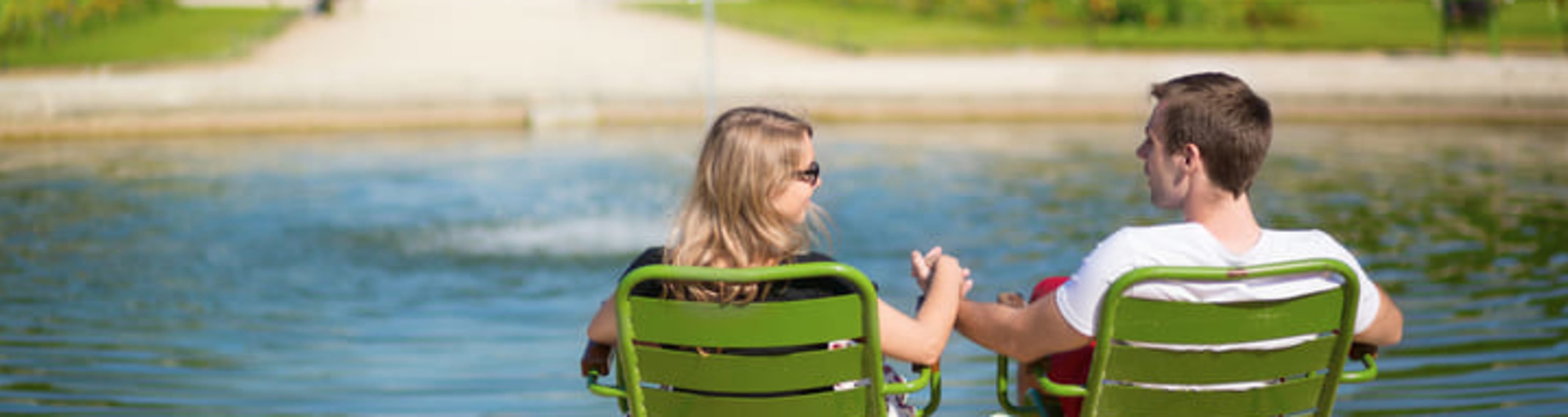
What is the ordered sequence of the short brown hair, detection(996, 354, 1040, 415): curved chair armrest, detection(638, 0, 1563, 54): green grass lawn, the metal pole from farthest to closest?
detection(638, 0, 1563, 54): green grass lawn < the metal pole < detection(996, 354, 1040, 415): curved chair armrest < the short brown hair

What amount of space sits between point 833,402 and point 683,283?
36 centimetres

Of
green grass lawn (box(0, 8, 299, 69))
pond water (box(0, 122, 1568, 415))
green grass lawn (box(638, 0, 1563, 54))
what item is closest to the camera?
pond water (box(0, 122, 1568, 415))

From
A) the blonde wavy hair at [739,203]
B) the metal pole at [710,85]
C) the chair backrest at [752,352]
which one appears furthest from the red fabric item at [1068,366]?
the metal pole at [710,85]

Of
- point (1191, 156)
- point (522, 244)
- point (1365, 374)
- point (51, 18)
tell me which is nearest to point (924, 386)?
point (1191, 156)

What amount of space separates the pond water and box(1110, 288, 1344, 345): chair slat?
2.98 feet

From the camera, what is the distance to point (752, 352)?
2932 mm

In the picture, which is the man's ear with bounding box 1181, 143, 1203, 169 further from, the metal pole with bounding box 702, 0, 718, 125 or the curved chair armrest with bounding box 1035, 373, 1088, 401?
the metal pole with bounding box 702, 0, 718, 125

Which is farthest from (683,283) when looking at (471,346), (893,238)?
(893,238)

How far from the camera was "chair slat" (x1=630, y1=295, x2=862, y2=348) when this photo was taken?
2.84 m

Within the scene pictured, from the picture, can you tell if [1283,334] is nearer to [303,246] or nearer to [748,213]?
[748,213]

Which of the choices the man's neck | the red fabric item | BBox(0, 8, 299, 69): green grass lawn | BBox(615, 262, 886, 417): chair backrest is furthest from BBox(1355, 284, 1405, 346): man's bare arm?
BBox(0, 8, 299, 69): green grass lawn

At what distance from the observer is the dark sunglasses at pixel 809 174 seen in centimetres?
292

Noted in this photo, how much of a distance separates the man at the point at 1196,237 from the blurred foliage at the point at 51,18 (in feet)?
79.0

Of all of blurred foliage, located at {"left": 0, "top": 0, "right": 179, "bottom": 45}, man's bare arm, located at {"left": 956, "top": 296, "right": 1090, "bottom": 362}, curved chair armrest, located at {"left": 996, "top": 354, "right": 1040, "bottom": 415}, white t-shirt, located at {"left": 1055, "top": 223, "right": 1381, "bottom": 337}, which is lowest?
blurred foliage, located at {"left": 0, "top": 0, "right": 179, "bottom": 45}
